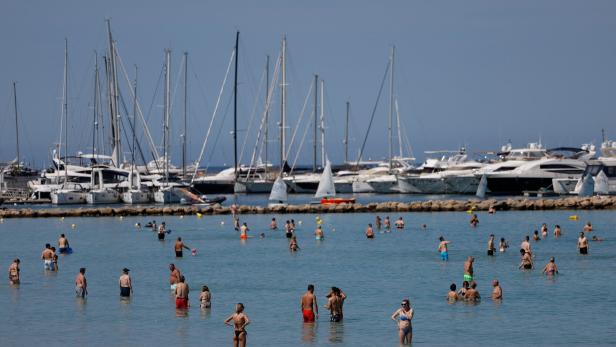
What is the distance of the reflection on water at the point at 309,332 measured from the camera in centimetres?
2618

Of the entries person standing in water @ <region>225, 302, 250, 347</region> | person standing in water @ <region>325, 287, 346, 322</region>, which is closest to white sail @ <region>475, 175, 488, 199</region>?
person standing in water @ <region>325, 287, 346, 322</region>

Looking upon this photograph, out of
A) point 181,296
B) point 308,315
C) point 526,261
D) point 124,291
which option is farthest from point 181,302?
point 526,261

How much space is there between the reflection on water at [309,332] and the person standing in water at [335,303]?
1.74 feet

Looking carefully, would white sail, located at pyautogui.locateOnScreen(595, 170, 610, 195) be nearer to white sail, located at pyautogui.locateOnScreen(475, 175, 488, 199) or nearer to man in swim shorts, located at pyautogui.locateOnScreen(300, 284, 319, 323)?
white sail, located at pyautogui.locateOnScreen(475, 175, 488, 199)

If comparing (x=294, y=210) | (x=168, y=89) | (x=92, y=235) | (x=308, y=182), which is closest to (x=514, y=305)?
(x=92, y=235)

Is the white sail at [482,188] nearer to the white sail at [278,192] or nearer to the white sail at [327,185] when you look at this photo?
the white sail at [327,185]

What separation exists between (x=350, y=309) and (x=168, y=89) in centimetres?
6244

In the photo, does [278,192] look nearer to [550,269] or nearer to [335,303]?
[550,269]

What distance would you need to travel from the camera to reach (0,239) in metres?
57.9

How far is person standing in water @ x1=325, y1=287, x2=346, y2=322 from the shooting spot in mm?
27292

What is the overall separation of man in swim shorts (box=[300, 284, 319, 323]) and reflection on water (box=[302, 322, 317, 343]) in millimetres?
186

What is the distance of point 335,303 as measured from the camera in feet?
90.4

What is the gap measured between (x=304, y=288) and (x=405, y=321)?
11276 mm

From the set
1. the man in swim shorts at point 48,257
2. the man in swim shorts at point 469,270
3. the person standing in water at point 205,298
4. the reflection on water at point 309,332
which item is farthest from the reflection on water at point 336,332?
the man in swim shorts at point 48,257
